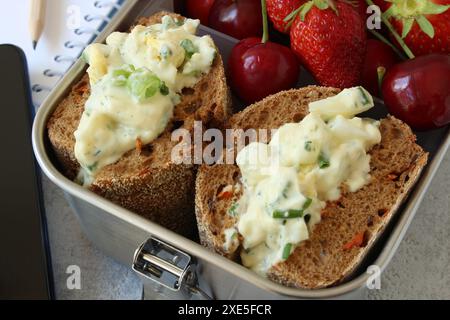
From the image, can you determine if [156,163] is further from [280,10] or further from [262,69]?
[280,10]

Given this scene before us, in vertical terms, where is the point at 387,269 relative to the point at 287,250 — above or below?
below

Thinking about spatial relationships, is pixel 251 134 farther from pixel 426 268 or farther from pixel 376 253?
pixel 426 268

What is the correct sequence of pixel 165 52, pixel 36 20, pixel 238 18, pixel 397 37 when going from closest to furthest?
pixel 165 52, pixel 397 37, pixel 238 18, pixel 36 20

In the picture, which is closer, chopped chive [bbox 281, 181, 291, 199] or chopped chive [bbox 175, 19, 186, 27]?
chopped chive [bbox 281, 181, 291, 199]

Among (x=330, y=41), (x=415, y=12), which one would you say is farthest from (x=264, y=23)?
(x=415, y=12)

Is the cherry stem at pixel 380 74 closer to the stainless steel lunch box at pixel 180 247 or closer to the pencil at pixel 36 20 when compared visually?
the stainless steel lunch box at pixel 180 247

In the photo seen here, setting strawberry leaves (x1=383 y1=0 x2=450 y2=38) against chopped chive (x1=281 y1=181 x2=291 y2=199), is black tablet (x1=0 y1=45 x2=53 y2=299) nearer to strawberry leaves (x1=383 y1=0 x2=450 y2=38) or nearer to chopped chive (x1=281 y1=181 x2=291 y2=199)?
chopped chive (x1=281 y1=181 x2=291 y2=199)

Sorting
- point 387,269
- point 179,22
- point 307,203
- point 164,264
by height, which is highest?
point 179,22

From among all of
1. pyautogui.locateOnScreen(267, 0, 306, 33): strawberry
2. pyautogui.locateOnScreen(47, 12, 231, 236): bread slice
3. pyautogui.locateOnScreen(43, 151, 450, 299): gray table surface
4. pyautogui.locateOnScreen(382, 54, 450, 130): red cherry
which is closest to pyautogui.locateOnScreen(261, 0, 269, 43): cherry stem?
pyautogui.locateOnScreen(267, 0, 306, 33): strawberry
